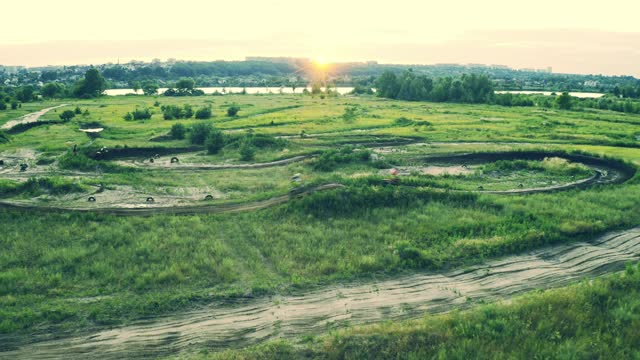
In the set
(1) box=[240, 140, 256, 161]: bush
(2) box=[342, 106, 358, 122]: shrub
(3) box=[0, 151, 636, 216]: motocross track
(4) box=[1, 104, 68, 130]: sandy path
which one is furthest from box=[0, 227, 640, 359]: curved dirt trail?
(4) box=[1, 104, 68, 130]: sandy path

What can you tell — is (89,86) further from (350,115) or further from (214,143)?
(214,143)

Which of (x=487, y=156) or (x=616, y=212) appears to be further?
(x=487, y=156)

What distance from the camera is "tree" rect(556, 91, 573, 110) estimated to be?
297 ft

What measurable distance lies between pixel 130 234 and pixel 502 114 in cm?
7368

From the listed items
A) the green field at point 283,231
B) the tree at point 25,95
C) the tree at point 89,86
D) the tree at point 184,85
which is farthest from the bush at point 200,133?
the tree at point 184,85

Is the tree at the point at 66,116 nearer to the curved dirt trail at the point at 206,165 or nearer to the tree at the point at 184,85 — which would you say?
the curved dirt trail at the point at 206,165

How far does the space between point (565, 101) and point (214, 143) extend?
2923 inches

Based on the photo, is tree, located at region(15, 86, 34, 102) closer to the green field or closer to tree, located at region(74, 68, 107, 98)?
tree, located at region(74, 68, 107, 98)

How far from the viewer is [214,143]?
47938 millimetres

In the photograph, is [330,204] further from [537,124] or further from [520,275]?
[537,124]

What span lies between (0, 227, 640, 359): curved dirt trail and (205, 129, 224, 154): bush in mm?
32924

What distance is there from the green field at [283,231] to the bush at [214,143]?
120cm

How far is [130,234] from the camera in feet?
74.8

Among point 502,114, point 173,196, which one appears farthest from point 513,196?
point 502,114
